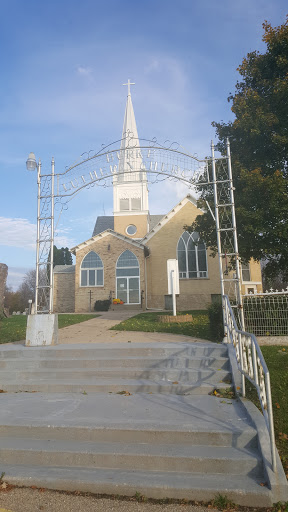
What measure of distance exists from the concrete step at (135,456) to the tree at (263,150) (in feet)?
31.6

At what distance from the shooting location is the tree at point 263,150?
1230cm

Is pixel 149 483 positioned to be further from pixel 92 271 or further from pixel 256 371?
pixel 92 271

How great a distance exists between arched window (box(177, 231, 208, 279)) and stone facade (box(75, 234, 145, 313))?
3.05 meters

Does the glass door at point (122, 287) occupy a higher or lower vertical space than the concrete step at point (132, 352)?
higher

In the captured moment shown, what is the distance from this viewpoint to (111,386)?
5.91 m

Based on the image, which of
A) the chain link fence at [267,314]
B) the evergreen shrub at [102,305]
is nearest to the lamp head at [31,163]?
the chain link fence at [267,314]

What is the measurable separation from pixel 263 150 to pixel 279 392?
1080 cm

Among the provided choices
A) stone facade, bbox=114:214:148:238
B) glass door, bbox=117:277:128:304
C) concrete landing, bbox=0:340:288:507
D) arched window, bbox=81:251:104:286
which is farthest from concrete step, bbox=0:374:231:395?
stone facade, bbox=114:214:148:238

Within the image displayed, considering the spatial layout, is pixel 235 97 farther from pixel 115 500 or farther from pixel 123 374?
pixel 115 500

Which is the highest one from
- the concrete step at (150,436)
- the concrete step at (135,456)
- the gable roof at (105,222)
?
the gable roof at (105,222)

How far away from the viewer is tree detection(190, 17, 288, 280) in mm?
12305

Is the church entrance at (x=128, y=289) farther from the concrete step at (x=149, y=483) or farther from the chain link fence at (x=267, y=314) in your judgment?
the concrete step at (x=149, y=483)

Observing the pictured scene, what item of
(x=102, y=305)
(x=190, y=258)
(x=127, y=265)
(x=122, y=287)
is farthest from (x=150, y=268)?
(x=102, y=305)

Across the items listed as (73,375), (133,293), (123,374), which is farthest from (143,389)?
(133,293)
